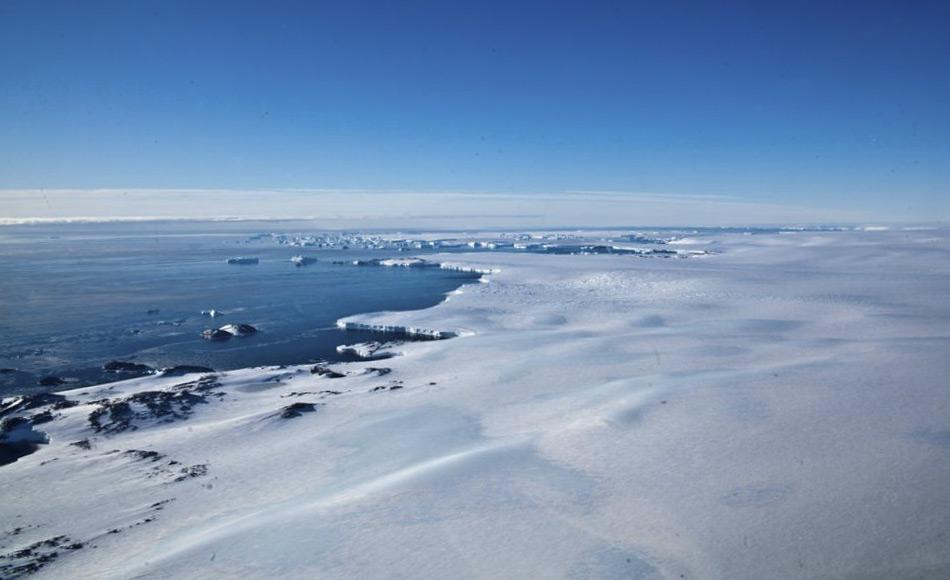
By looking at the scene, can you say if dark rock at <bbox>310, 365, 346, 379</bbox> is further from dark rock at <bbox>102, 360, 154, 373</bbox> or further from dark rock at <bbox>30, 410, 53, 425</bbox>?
dark rock at <bbox>30, 410, 53, 425</bbox>

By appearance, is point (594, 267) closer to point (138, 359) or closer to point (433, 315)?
point (433, 315)

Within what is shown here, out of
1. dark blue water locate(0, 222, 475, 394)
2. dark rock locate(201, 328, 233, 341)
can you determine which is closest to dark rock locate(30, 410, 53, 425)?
dark blue water locate(0, 222, 475, 394)

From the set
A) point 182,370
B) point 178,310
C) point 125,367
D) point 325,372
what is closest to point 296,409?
point 325,372

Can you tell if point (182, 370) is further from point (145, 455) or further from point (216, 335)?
point (145, 455)

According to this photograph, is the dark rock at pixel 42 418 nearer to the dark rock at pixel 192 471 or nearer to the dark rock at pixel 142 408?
the dark rock at pixel 142 408

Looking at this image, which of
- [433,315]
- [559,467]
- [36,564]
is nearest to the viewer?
[36,564]

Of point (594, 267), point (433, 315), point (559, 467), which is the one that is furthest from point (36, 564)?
point (594, 267)
